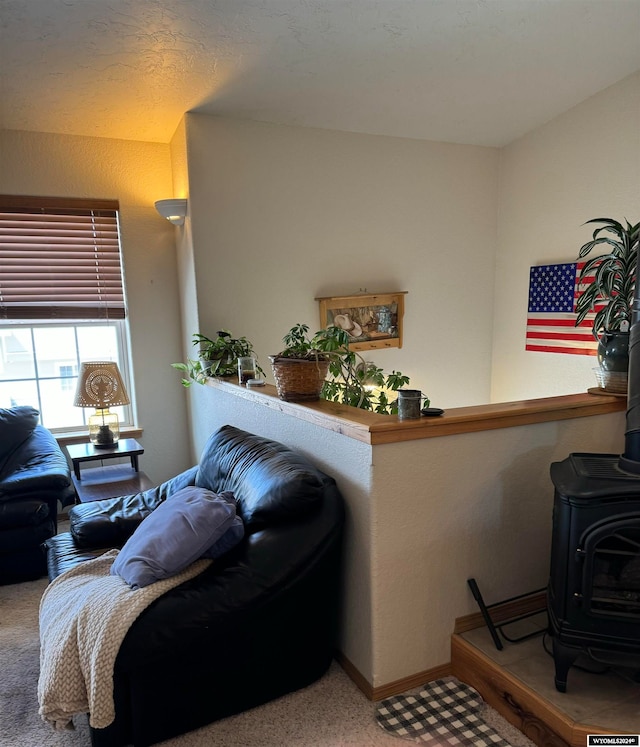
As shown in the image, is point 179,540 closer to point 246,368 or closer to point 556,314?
point 246,368

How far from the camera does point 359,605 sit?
1.93 metres

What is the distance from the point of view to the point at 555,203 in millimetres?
3863

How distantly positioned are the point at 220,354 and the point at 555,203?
268 centimetres

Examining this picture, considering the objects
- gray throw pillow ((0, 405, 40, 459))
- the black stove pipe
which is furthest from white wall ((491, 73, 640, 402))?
gray throw pillow ((0, 405, 40, 459))

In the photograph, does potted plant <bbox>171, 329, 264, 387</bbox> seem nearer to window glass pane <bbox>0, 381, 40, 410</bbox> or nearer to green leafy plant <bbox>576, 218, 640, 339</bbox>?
window glass pane <bbox>0, 381, 40, 410</bbox>

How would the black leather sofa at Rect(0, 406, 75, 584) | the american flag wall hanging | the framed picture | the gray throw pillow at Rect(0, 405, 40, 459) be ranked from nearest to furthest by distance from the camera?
the black leather sofa at Rect(0, 406, 75, 584) < the gray throw pillow at Rect(0, 405, 40, 459) < the american flag wall hanging < the framed picture

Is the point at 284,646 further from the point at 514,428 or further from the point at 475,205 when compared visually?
the point at 475,205

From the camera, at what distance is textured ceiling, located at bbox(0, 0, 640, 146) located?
97.6 inches

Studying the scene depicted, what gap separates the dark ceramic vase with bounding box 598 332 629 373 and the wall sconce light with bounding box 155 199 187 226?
2.59 m

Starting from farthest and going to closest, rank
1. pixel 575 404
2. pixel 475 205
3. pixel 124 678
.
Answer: pixel 475 205 → pixel 575 404 → pixel 124 678

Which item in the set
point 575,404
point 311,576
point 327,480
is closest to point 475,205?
point 575,404

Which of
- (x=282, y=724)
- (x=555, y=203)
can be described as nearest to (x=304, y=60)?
(x=555, y=203)

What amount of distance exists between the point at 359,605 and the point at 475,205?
3.42 metres

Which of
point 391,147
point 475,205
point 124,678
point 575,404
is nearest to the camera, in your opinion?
point 124,678
